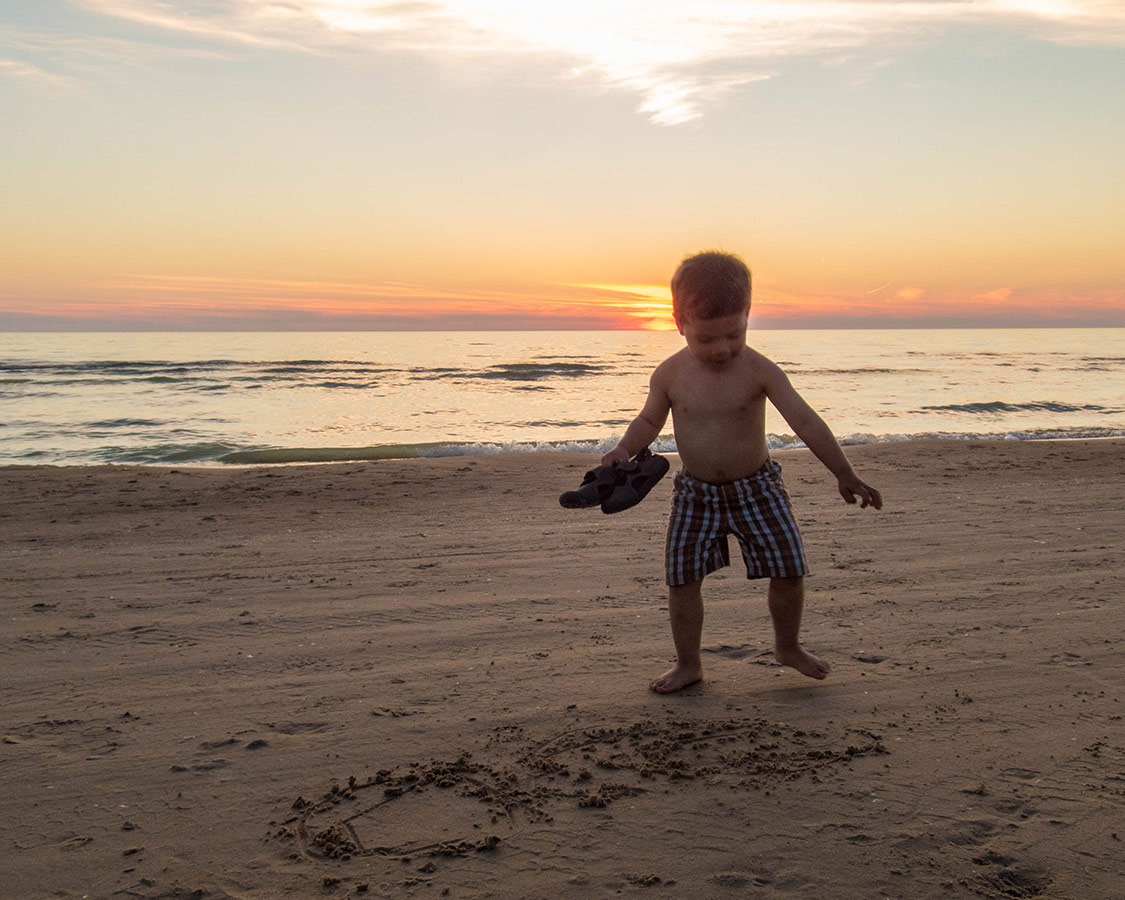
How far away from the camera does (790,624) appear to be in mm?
3037

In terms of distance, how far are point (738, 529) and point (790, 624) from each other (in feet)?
1.25

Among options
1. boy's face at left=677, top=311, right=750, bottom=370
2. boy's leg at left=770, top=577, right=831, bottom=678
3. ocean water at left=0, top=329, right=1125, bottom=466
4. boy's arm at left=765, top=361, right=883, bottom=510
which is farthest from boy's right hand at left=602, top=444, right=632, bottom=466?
ocean water at left=0, top=329, right=1125, bottom=466

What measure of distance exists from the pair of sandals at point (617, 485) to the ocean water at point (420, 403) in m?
8.52

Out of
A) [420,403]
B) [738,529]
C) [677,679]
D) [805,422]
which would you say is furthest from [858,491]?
[420,403]

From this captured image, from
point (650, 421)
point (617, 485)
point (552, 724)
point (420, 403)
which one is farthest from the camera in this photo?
point (420, 403)

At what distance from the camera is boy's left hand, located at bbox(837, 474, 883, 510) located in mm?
2785

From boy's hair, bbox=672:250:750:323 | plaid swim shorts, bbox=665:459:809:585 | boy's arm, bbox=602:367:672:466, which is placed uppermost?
boy's hair, bbox=672:250:750:323

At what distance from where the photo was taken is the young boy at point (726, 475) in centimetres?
295

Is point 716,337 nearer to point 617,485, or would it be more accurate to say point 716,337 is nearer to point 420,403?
point 617,485

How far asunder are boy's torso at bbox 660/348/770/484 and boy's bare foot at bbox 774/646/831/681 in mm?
659

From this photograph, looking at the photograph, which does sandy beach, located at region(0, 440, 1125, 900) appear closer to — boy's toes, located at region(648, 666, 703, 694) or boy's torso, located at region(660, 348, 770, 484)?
boy's toes, located at region(648, 666, 703, 694)

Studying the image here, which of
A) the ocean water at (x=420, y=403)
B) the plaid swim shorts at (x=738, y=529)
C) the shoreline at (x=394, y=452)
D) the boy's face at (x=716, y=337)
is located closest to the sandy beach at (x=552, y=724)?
the plaid swim shorts at (x=738, y=529)

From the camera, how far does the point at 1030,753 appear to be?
2.45 metres

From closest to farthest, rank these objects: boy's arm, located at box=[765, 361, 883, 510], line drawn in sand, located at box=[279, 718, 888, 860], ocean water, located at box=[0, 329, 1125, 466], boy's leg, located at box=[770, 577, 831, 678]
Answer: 1. line drawn in sand, located at box=[279, 718, 888, 860]
2. boy's arm, located at box=[765, 361, 883, 510]
3. boy's leg, located at box=[770, 577, 831, 678]
4. ocean water, located at box=[0, 329, 1125, 466]
